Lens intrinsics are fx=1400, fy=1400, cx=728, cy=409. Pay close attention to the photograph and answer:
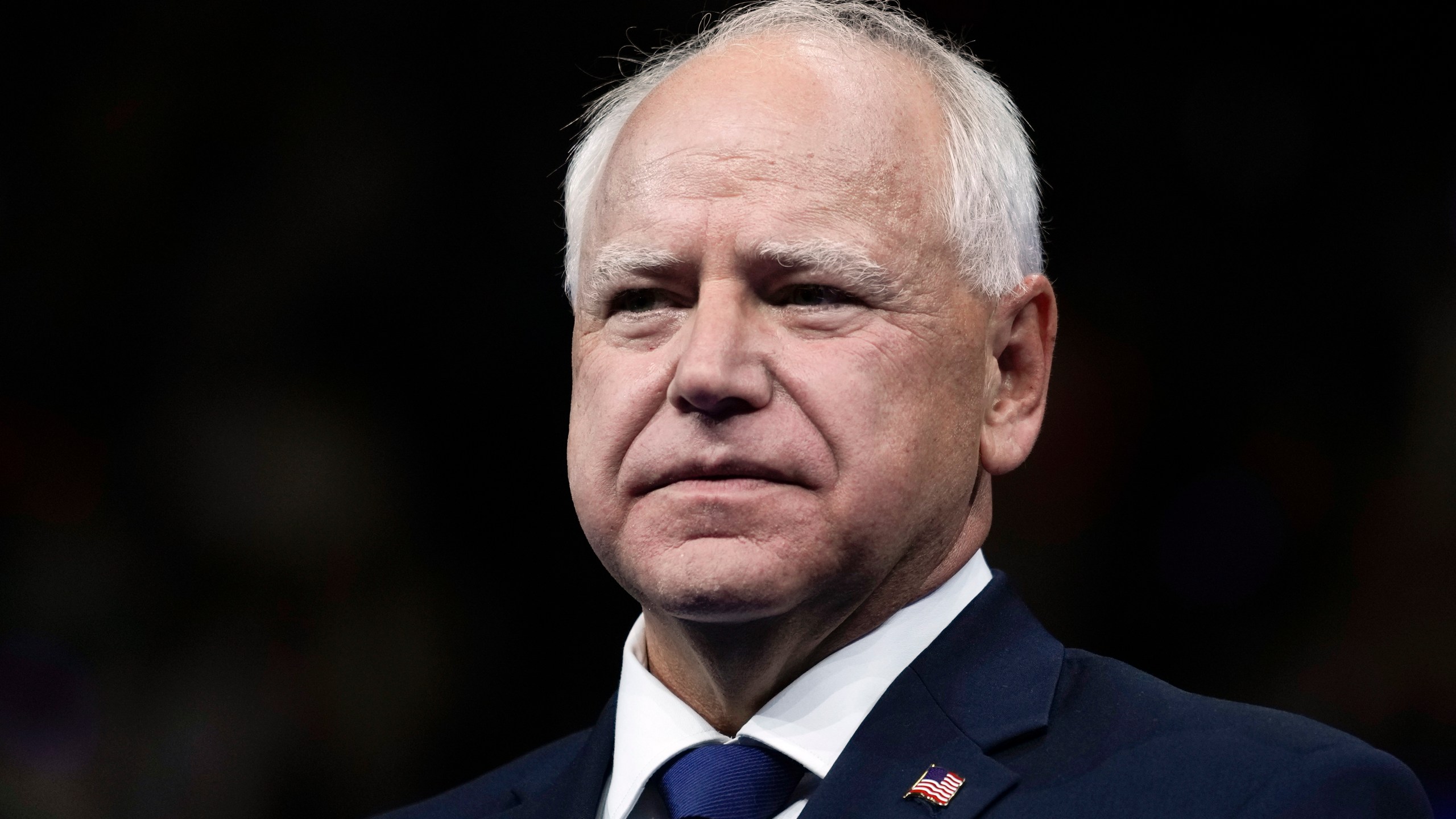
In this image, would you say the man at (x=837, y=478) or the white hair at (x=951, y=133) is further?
the white hair at (x=951, y=133)

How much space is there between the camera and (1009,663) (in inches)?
83.3

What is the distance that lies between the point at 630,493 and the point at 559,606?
236 centimetres

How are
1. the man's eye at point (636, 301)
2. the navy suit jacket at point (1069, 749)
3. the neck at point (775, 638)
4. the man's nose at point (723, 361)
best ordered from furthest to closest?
the man's eye at point (636, 301), the neck at point (775, 638), the man's nose at point (723, 361), the navy suit jacket at point (1069, 749)

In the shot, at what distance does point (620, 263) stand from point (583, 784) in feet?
2.78

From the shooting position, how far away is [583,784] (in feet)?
7.48

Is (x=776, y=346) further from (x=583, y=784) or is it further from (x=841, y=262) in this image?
(x=583, y=784)

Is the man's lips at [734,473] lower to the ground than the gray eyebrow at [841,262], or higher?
lower

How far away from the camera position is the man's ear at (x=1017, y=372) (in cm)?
225

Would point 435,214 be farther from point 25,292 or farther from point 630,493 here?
point 630,493

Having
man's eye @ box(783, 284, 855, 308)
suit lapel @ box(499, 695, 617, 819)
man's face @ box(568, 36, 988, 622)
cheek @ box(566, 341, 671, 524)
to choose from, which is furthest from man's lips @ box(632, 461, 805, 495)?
suit lapel @ box(499, 695, 617, 819)

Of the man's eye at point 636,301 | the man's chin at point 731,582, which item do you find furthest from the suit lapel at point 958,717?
the man's eye at point 636,301

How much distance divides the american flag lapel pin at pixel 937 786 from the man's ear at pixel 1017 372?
0.54m

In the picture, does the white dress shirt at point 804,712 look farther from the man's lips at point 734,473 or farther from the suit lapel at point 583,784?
the man's lips at point 734,473

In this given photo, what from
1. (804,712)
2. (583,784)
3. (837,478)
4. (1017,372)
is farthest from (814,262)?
(583,784)
